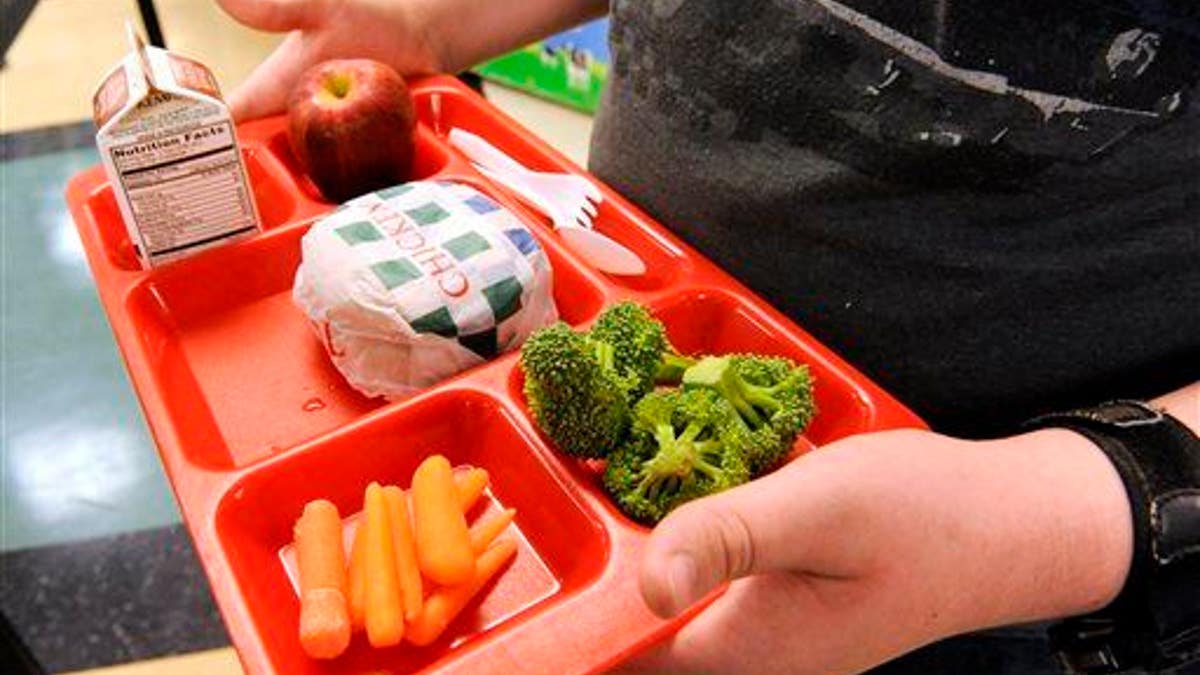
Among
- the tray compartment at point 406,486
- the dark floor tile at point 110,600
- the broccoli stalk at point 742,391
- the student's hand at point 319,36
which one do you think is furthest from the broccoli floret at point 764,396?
the dark floor tile at point 110,600

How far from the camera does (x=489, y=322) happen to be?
85 centimetres

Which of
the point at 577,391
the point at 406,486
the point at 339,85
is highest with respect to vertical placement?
the point at 339,85

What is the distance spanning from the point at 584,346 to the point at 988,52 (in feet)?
1.10

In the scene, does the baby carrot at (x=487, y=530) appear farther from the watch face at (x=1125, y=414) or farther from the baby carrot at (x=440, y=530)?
the watch face at (x=1125, y=414)

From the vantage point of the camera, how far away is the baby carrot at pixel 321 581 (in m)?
0.67

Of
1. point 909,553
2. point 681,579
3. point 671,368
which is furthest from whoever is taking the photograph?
point 671,368

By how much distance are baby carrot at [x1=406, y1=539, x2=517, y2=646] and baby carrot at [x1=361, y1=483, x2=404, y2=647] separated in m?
0.01

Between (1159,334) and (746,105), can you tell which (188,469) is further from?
(1159,334)

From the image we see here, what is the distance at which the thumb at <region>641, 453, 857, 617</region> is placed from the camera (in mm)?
503

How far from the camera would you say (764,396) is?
757 mm

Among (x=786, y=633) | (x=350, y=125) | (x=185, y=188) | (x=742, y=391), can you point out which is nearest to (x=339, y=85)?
(x=350, y=125)

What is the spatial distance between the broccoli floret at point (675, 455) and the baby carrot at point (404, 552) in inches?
5.6

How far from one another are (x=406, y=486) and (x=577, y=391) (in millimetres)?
182

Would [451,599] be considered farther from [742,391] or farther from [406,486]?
[742,391]
